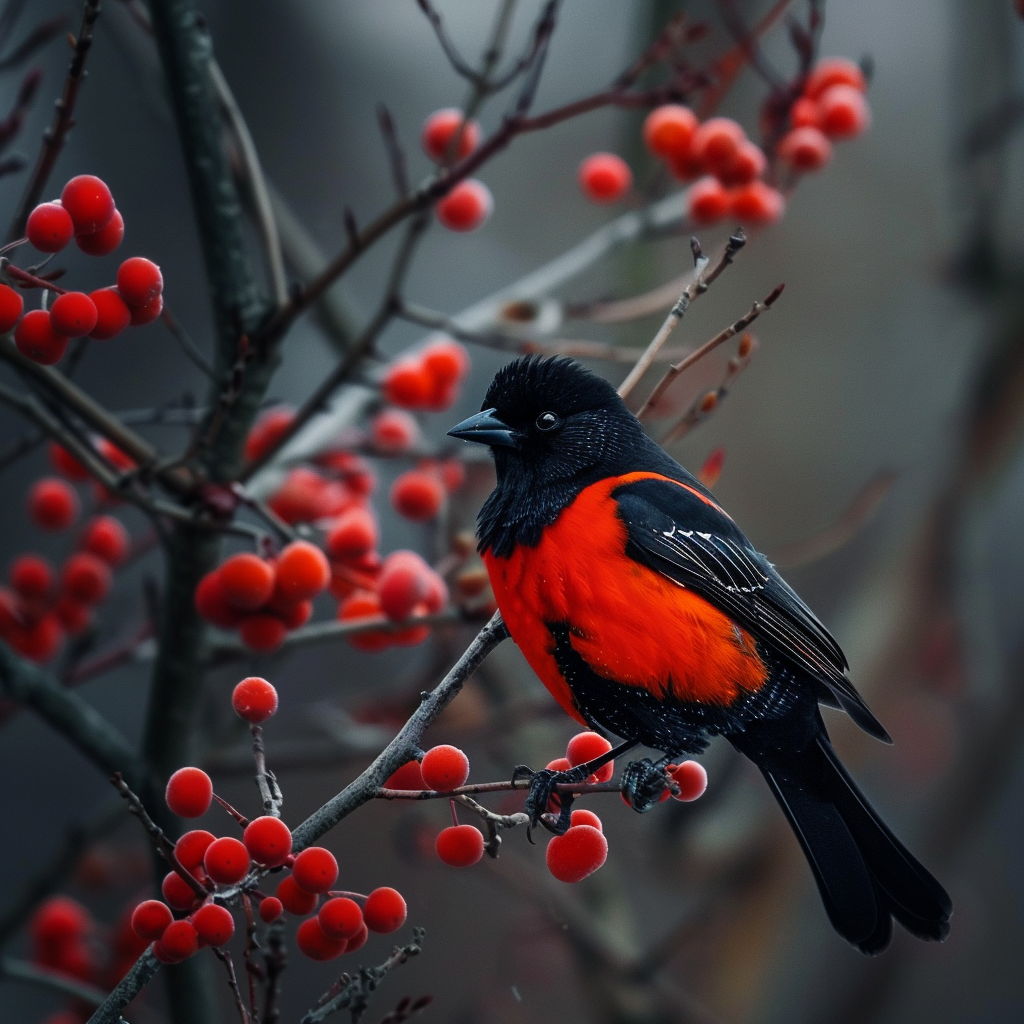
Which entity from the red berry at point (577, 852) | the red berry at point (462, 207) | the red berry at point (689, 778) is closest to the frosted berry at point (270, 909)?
the red berry at point (577, 852)

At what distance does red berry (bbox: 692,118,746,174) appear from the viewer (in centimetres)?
182

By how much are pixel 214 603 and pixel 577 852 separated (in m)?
0.63

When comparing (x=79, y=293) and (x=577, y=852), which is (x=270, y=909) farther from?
(x=79, y=293)

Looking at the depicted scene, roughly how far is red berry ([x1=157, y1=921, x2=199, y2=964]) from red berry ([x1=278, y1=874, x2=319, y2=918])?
0.09m

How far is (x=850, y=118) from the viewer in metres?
1.93

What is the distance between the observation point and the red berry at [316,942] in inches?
39.8

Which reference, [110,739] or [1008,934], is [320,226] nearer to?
[110,739]

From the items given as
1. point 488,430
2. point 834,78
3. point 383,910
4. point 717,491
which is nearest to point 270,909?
point 383,910

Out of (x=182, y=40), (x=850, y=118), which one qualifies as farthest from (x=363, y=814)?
(x=850, y=118)

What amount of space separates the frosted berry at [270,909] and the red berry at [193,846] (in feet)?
0.25

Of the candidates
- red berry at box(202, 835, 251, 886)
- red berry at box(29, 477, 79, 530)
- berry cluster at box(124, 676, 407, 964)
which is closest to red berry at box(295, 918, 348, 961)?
berry cluster at box(124, 676, 407, 964)

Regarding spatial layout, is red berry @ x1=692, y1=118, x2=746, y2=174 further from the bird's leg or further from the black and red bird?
the bird's leg

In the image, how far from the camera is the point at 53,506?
192 centimetres

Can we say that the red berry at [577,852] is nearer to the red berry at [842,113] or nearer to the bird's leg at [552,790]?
the bird's leg at [552,790]
